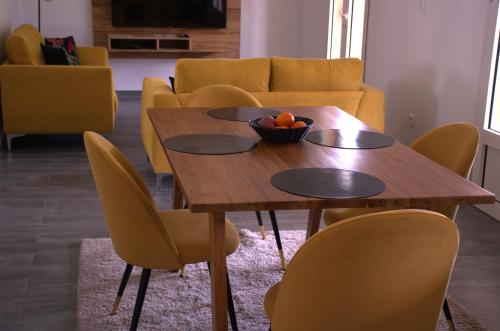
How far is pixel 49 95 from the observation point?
530 centimetres

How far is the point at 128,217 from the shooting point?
2.22 m

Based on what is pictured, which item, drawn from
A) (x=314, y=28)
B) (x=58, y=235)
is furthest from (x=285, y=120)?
(x=314, y=28)

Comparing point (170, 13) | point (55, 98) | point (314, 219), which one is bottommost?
point (314, 219)

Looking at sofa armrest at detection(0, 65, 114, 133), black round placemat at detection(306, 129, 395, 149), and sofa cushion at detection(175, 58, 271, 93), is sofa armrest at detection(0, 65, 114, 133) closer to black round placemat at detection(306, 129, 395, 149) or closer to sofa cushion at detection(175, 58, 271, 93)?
sofa cushion at detection(175, 58, 271, 93)

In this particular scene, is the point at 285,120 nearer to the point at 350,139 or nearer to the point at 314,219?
the point at 350,139

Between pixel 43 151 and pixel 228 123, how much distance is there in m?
2.88

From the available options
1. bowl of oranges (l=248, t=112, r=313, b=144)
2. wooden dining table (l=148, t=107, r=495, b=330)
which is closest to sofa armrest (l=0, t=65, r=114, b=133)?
wooden dining table (l=148, t=107, r=495, b=330)

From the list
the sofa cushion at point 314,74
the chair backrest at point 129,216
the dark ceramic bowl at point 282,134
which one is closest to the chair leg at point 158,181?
the sofa cushion at point 314,74

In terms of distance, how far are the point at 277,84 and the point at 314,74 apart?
26 centimetres

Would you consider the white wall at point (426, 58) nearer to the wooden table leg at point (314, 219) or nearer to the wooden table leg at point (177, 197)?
the wooden table leg at point (314, 219)

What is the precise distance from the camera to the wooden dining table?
189 cm

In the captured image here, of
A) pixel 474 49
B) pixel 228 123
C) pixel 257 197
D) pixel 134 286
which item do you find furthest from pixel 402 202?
pixel 474 49

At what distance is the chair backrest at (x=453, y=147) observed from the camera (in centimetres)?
258

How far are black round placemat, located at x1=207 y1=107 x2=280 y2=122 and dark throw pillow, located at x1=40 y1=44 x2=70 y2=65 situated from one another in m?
2.79
